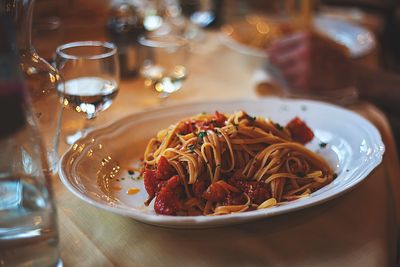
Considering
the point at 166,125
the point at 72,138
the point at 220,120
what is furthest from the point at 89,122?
the point at 220,120

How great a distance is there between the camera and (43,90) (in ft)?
3.88

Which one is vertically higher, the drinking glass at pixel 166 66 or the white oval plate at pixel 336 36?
the drinking glass at pixel 166 66

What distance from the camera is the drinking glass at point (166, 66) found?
1.67 metres

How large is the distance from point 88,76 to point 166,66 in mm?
401

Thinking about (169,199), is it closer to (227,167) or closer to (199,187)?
(199,187)

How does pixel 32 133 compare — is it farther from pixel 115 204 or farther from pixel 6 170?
pixel 115 204

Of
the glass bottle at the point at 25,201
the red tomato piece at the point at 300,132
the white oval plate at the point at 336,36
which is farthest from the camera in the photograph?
the white oval plate at the point at 336,36

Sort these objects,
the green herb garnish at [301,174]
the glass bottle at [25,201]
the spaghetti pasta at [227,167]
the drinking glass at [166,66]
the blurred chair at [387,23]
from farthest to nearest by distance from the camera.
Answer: the blurred chair at [387,23] < the drinking glass at [166,66] < the green herb garnish at [301,174] < the spaghetti pasta at [227,167] < the glass bottle at [25,201]

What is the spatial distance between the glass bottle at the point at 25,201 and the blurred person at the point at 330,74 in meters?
1.20

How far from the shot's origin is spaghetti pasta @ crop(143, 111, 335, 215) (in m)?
1.01

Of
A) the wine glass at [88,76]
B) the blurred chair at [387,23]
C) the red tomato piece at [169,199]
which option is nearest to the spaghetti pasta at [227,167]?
the red tomato piece at [169,199]

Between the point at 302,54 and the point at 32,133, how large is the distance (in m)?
1.30

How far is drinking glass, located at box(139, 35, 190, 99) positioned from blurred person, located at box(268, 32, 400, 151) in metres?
0.42

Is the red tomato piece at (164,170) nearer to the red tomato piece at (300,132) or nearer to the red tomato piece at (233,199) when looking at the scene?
the red tomato piece at (233,199)
